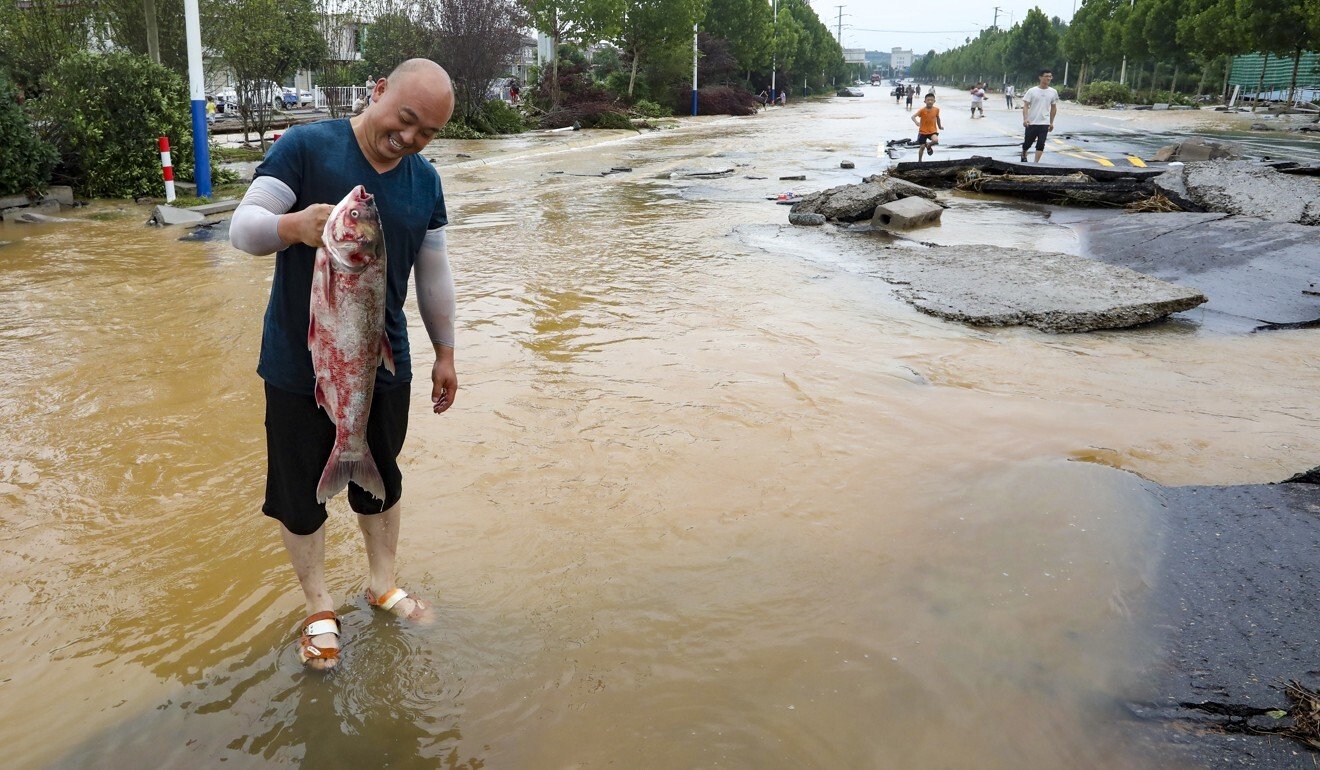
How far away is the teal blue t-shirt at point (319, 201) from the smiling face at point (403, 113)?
0.06m

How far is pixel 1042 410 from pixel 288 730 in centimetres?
454

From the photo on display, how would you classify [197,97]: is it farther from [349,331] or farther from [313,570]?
[349,331]

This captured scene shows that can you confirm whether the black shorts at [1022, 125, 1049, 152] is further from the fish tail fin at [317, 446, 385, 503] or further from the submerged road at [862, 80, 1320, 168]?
the fish tail fin at [317, 446, 385, 503]

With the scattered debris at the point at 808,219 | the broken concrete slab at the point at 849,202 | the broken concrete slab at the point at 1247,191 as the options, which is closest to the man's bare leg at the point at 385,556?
the scattered debris at the point at 808,219

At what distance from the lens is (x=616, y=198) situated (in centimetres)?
1591

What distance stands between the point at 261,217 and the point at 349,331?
1.30ft

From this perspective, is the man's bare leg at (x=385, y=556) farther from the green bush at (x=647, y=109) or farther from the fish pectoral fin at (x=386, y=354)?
the green bush at (x=647, y=109)

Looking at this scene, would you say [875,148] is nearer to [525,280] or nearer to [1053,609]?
[525,280]

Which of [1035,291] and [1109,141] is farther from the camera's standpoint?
Result: [1109,141]

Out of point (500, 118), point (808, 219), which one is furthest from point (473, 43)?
point (808, 219)

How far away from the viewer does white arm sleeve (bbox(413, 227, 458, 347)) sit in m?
3.06

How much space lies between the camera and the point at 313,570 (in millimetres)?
3072

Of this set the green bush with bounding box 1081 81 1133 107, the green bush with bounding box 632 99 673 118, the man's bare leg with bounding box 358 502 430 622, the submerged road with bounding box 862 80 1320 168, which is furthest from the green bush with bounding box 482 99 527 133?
the green bush with bounding box 1081 81 1133 107

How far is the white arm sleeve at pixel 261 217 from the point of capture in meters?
2.46
